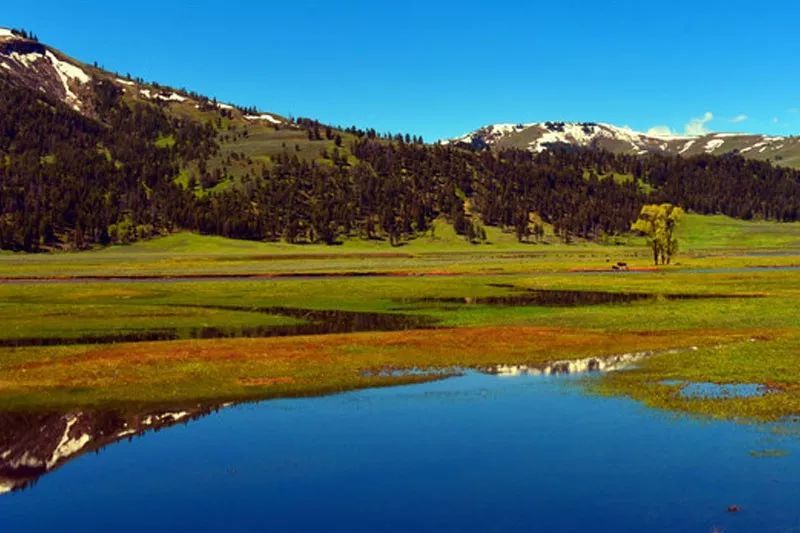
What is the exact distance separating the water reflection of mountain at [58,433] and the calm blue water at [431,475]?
968mm

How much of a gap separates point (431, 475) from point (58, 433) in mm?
15937

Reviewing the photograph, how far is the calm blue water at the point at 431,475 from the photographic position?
20.5 meters

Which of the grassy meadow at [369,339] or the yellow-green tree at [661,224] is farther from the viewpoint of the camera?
the yellow-green tree at [661,224]

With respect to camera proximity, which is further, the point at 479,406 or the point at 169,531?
the point at 479,406

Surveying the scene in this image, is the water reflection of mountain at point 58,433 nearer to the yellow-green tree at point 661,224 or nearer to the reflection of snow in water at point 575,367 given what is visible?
the reflection of snow in water at point 575,367

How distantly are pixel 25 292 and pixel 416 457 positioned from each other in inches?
3742

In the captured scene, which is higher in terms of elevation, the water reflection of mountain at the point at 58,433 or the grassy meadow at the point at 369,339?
the water reflection of mountain at the point at 58,433

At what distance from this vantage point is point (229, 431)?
3034cm

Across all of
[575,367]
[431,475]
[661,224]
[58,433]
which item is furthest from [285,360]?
[661,224]

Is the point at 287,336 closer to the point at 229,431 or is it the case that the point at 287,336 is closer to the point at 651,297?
the point at 229,431

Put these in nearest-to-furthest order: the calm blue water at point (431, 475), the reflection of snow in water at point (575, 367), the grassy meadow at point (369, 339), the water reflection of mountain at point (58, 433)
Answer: the calm blue water at point (431, 475), the water reflection of mountain at point (58, 433), the grassy meadow at point (369, 339), the reflection of snow in water at point (575, 367)

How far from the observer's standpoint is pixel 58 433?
99.2ft

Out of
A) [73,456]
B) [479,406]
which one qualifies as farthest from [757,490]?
[73,456]

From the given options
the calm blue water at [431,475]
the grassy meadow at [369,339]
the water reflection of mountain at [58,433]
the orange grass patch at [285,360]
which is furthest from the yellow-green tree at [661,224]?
the water reflection of mountain at [58,433]
